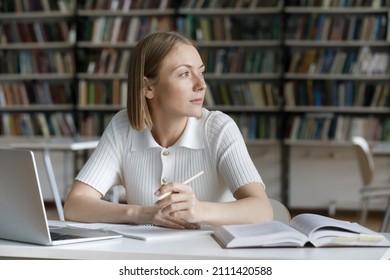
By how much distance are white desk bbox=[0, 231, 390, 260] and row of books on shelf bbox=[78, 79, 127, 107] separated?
5.45 meters

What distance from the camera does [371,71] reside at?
6.50 meters

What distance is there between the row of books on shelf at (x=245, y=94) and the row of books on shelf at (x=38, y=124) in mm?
1345

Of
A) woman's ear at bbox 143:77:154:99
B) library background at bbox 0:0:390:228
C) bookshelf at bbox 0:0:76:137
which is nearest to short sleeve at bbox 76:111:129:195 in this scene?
woman's ear at bbox 143:77:154:99

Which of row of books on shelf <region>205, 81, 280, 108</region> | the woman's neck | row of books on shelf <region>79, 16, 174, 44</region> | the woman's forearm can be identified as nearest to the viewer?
the woman's forearm

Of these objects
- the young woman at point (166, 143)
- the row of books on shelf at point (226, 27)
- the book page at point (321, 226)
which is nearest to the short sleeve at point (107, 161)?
the young woman at point (166, 143)

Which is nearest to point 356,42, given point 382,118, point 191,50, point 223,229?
point 382,118

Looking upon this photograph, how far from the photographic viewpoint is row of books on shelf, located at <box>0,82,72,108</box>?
7.16 metres

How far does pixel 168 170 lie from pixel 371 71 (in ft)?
15.4

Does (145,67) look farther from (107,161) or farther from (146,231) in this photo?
(146,231)

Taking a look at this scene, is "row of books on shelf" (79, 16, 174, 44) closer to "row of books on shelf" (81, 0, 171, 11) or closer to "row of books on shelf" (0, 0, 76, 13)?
"row of books on shelf" (81, 0, 171, 11)

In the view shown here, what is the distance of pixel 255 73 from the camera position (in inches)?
265

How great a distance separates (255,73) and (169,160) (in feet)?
15.3

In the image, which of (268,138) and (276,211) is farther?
(268,138)

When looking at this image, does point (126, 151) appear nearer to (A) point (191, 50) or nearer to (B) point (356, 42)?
(A) point (191, 50)
